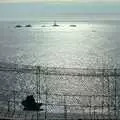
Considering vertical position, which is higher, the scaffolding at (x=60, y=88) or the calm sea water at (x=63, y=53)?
the calm sea water at (x=63, y=53)

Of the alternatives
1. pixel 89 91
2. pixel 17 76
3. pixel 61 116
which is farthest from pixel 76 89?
pixel 61 116

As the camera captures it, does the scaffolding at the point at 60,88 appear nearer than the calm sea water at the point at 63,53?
Yes

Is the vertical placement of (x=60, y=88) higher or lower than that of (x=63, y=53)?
lower

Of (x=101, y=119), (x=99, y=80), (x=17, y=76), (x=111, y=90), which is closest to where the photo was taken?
(x=101, y=119)

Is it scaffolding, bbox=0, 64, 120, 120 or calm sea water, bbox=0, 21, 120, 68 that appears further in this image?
calm sea water, bbox=0, 21, 120, 68

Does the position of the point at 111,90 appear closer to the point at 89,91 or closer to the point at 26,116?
the point at 89,91

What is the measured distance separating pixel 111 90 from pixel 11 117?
49.0 feet

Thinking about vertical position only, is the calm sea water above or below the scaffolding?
above

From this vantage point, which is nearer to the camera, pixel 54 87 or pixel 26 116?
pixel 26 116

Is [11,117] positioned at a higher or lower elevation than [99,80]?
lower

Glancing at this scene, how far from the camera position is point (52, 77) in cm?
3556

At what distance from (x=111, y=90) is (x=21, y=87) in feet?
26.0

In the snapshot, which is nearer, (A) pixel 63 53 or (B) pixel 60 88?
(B) pixel 60 88

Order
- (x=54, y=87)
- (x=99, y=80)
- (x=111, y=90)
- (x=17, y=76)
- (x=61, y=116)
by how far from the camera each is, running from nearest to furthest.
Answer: (x=61, y=116), (x=111, y=90), (x=54, y=87), (x=99, y=80), (x=17, y=76)
